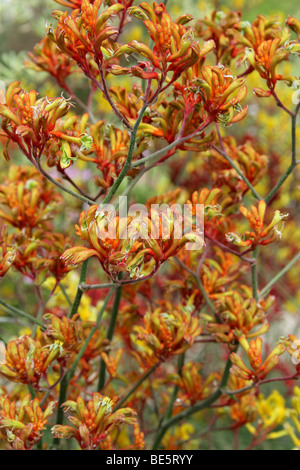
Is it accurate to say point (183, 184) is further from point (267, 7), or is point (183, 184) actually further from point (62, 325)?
point (267, 7)

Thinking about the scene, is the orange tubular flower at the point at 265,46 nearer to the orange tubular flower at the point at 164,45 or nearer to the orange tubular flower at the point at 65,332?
the orange tubular flower at the point at 164,45

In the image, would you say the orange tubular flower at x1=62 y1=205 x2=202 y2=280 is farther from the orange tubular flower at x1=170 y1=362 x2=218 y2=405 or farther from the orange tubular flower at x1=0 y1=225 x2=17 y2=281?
the orange tubular flower at x1=170 y1=362 x2=218 y2=405

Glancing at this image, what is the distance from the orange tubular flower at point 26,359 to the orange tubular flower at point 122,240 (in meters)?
0.12

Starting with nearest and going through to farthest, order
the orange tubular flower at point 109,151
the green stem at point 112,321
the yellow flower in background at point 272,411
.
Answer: the orange tubular flower at point 109,151 → the green stem at point 112,321 → the yellow flower in background at point 272,411

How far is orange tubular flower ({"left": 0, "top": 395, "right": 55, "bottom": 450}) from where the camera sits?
498mm

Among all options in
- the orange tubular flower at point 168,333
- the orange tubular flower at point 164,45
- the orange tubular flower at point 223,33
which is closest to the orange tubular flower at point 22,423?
the orange tubular flower at point 168,333

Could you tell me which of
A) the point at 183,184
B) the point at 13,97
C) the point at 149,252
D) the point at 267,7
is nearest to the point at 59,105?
the point at 13,97

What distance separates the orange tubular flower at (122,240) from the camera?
0.46m

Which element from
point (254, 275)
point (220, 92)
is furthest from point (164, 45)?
point (254, 275)

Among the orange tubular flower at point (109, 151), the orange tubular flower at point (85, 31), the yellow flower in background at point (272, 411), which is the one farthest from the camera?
the yellow flower in background at point (272, 411)

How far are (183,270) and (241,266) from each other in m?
0.10

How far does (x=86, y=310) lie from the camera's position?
2.75ft

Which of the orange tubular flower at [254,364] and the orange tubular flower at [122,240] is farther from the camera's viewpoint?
the orange tubular flower at [254,364]

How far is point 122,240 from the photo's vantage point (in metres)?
0.47
